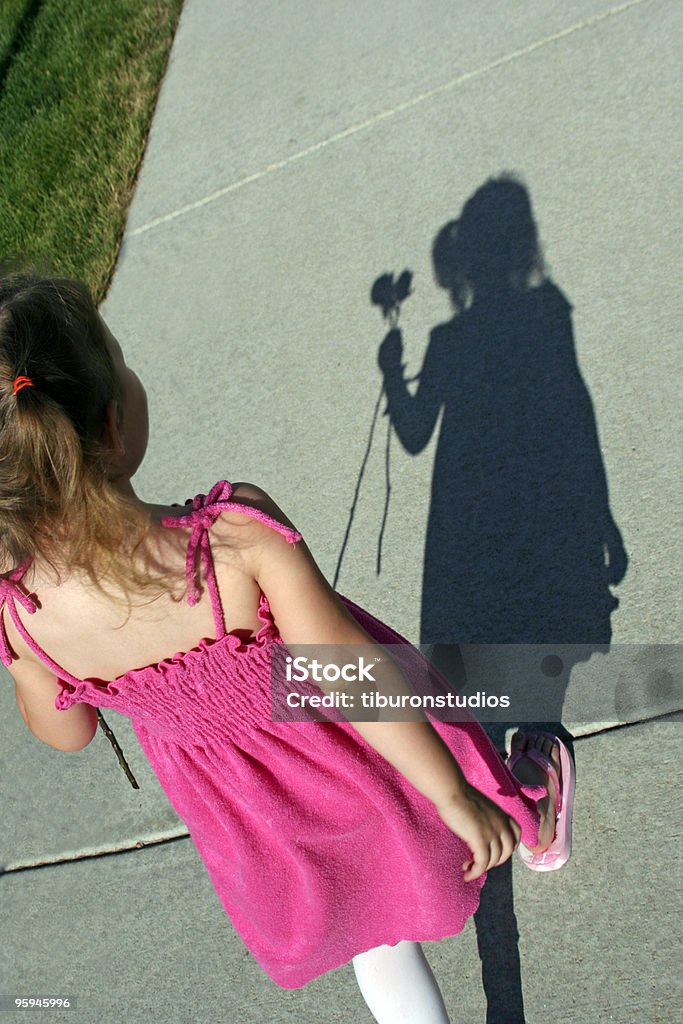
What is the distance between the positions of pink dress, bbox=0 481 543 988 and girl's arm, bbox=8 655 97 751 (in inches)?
1.8

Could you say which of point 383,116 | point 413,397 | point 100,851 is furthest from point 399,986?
point 383,116

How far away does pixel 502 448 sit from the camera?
8.84 ft

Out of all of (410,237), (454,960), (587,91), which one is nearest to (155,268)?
(410,237)

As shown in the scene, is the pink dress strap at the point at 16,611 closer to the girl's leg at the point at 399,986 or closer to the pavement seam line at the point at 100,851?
the girl's leg at the point at 399,986

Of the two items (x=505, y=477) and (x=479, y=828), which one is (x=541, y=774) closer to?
(x=479, y=828)

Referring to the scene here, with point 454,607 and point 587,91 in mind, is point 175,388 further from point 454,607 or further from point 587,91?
point 587,91

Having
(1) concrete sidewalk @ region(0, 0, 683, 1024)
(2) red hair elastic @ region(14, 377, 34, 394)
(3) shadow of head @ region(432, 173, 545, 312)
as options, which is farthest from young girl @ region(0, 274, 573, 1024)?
(3) shadow of head @ region(432, 173, 545, 312)

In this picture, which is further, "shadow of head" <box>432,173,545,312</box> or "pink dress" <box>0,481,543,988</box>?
"shadow of head" <box>432,173,545,312</box>

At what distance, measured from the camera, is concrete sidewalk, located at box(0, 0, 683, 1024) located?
2.04m

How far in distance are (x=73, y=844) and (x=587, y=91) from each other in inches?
115

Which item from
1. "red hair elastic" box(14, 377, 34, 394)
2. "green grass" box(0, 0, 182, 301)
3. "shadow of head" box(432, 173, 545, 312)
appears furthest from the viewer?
"green grass" box(0, 0, 182, 301)

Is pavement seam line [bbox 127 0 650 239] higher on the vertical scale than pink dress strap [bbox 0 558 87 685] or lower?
lower

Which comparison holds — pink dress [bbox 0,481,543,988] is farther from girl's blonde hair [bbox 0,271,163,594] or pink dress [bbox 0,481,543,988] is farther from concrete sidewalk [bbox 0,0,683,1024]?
concrete sidewalk [bbox 0,0,683,1024]

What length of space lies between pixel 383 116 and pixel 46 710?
2.88m
